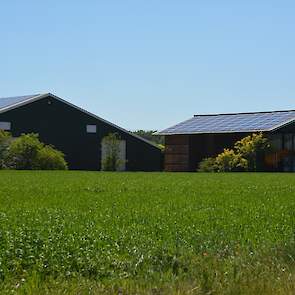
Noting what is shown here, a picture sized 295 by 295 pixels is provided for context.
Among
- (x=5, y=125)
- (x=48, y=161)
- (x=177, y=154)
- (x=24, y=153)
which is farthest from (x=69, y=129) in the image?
(x=177, y=154)

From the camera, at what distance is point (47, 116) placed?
5344 cm

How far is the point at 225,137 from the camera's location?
5678 cm

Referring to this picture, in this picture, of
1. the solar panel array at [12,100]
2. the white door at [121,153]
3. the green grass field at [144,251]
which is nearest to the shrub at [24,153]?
the solar panel array at [12,100]

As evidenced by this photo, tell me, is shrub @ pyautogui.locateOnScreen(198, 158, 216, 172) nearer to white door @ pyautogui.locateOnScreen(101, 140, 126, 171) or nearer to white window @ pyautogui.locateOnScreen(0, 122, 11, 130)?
white door @ pyautogui.locateOnScreen(101, 140, 126, 171)

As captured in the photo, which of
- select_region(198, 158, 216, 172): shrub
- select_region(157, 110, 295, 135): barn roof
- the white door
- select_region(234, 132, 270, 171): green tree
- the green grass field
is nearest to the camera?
the green grass field

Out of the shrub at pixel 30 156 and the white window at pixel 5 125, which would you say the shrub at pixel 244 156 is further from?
the white window at pixel 5 125

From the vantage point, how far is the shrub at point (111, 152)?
54.1 metres

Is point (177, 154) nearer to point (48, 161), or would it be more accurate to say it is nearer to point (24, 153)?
point (48, 161)

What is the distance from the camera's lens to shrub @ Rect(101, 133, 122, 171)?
177ft

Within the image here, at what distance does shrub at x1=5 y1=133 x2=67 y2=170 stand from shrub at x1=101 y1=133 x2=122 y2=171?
7.05 meters

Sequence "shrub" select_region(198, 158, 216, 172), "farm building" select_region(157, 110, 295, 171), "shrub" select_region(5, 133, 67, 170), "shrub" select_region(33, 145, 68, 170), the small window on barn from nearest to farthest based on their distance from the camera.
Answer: "shrub" select_region(33, 145, 68, 170), "shrub" select_region(5, 133, 67, 170), "shrub" select_region(198, 158, 216, 172), "farm building" select_region(157, 110, 295, 171), the small window on barn

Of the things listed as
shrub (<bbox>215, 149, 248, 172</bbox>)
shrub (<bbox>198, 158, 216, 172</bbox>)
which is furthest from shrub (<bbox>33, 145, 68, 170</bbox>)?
shrub (<bbox>215, 149, 248, 172</bbox>)

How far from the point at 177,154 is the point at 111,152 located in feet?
19.4

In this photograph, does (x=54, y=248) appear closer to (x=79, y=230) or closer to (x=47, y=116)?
(x=79, y=230)
